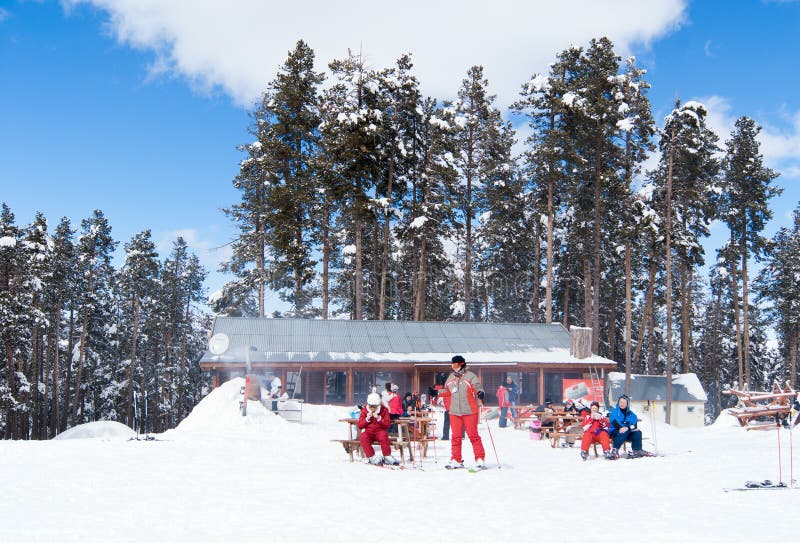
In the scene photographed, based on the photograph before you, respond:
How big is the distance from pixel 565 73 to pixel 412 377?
1897 centimetres

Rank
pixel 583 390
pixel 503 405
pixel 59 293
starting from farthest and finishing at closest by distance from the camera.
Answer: pixel 59 293 → pixel 583 390 → pixel 503 405

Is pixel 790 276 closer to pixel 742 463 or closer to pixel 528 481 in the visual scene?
pixel 742 463

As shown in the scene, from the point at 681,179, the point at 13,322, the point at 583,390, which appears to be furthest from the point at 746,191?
the point at 13,322

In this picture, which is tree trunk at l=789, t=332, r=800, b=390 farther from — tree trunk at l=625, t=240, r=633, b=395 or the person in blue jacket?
the person in blue jacket

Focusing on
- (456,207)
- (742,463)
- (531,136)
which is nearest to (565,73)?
(531,136)

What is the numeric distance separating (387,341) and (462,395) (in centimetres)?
1972

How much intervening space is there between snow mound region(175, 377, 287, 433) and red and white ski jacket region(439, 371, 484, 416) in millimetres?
8236

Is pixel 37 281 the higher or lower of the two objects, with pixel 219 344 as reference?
higher

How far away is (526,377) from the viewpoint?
31.6 meters

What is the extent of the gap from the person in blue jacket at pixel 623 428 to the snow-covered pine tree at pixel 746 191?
29418 mm

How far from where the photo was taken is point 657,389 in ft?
125

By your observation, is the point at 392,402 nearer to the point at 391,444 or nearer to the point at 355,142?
the point at 391,444

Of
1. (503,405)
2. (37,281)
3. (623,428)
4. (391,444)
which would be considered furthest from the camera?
(37,281)

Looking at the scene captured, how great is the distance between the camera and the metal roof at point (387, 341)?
2811 cm
